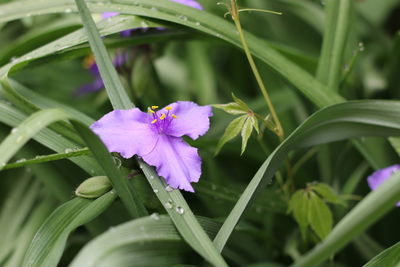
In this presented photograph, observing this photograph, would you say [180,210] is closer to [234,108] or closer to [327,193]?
[234,108]

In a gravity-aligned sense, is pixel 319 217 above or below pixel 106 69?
below

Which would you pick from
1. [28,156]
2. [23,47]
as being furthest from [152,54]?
[28,156]

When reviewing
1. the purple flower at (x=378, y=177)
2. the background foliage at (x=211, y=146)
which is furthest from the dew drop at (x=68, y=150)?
the purple flower at (x=378, y=177)

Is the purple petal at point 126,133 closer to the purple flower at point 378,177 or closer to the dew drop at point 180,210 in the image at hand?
the dew drop at point 180,210

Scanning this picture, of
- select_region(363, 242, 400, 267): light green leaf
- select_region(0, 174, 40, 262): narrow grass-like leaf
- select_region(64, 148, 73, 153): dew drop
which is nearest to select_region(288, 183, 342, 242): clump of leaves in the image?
select_region(363, 242, 400, 267): light green leaf

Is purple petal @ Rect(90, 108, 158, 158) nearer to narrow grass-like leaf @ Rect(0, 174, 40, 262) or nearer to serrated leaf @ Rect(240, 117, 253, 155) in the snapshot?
serrated leaf @ Rect(240, 117, 253, 155)

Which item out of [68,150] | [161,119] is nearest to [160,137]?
[161,119]
